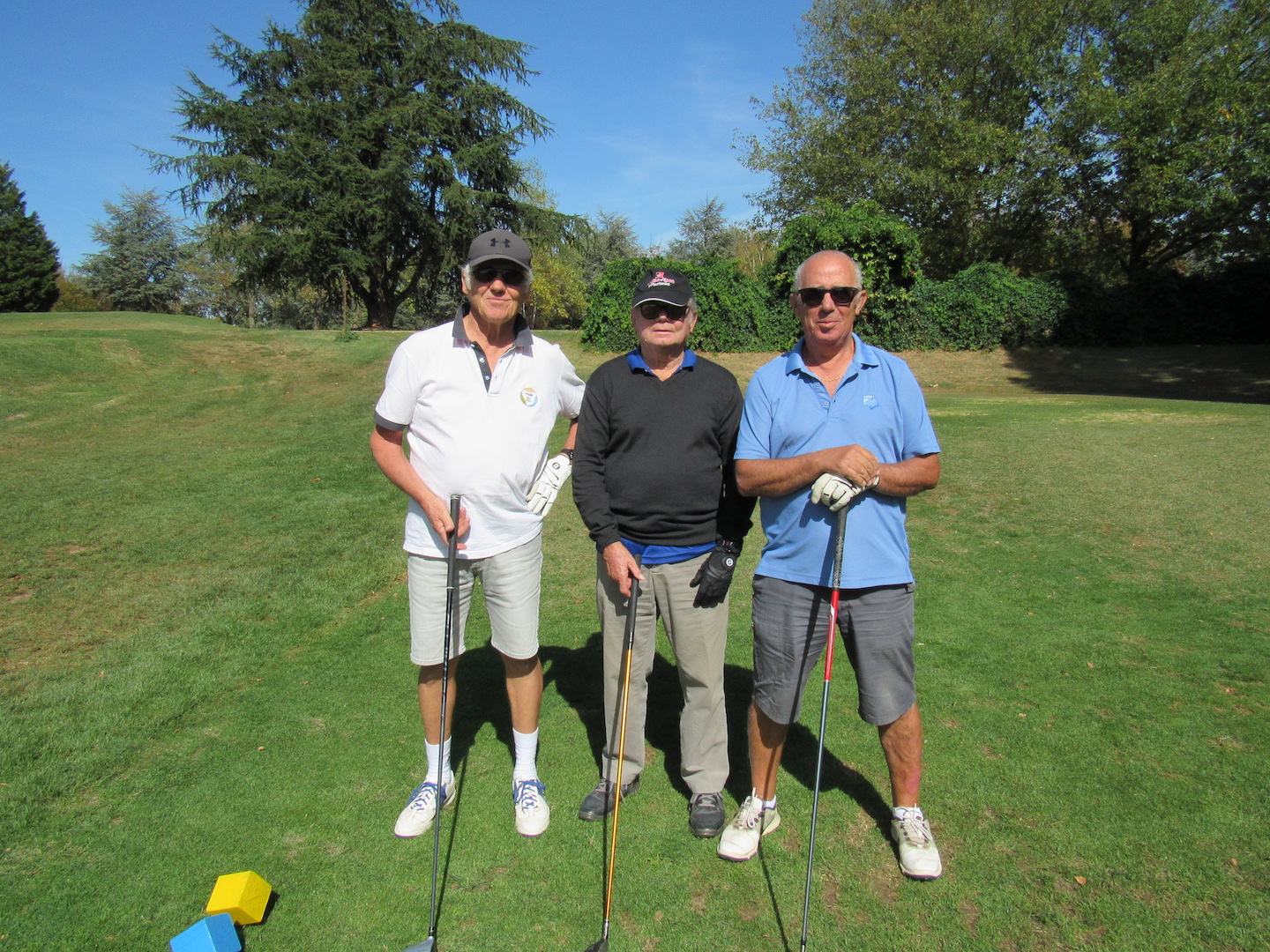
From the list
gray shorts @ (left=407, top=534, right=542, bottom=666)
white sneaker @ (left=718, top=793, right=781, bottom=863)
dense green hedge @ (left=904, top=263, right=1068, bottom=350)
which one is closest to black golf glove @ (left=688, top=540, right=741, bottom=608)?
gray shorts @ (left=407, top=534, right=542, bottom=666)

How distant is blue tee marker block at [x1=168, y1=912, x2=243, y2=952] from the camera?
244 centimetres

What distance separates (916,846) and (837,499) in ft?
Result: 4.39

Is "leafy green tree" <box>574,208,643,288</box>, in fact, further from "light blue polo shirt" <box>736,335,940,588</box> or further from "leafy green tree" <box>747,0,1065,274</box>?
"light blue polo shirt" <box>736,335,940,588</box>

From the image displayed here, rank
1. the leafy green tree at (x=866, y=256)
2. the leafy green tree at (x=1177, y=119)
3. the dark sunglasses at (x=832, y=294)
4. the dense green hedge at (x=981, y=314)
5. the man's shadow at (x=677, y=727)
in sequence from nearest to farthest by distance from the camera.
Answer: the dark sunglasses at (x=832, y=294) < the man's shadow at (x=677, y=727) < the leafy green tree at (x=866, y=256) < the leafy green tree at (x=1177, y=119) < the dense green hedge at (x=981, y=314)

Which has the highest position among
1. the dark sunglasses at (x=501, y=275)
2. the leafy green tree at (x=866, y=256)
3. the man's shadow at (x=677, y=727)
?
the leafy green tree at (x=866, y=256)

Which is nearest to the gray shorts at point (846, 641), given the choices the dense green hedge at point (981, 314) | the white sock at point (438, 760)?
the white sock at point (438, 760)

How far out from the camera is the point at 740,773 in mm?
3637

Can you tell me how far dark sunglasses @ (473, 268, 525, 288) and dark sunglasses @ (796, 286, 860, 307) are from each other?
3.40 ft

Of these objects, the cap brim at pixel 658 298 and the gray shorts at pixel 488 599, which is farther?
the gray shorts at pixel 488 599

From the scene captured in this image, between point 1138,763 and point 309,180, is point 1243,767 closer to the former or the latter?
point 1138,763

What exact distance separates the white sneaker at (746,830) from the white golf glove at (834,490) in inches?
49.2

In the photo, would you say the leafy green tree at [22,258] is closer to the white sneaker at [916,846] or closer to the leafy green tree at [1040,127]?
the leafy green tree at [1040,127]

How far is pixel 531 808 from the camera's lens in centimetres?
323

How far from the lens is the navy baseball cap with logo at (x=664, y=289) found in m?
2.90
